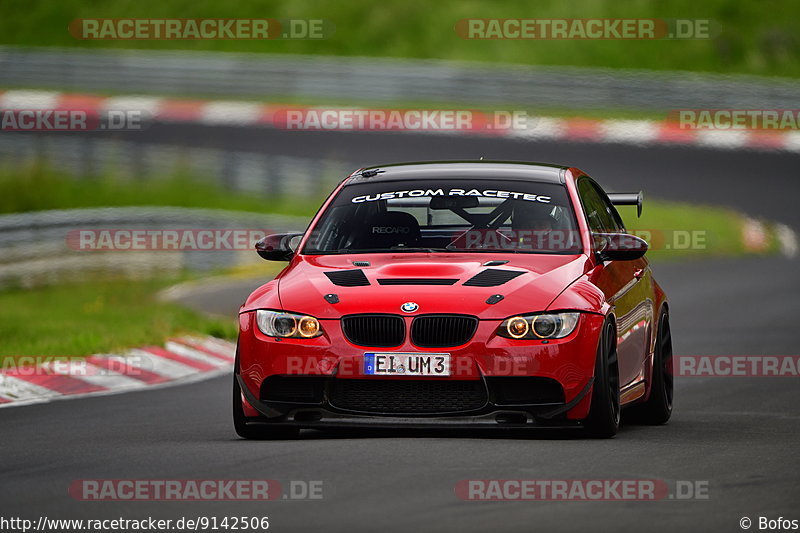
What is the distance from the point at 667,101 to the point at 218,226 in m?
15.3

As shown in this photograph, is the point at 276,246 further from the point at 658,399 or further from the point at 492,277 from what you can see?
the point at 658,399

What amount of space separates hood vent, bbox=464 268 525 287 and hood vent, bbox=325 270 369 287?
1.80ft

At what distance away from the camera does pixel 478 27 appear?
45.8m

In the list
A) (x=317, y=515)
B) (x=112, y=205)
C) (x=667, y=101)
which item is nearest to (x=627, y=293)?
(x=317, y=515)

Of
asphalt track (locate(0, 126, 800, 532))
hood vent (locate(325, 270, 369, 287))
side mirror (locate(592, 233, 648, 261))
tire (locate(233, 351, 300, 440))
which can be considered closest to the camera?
asphalt track (locate(0, 126, 800, 532))

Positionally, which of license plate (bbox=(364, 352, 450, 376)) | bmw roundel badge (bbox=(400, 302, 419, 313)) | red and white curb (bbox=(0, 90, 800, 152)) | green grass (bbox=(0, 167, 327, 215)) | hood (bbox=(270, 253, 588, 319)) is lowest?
green grass (bbox=(0, 167, 327, 215))

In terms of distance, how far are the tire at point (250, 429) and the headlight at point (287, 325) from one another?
1.01ft

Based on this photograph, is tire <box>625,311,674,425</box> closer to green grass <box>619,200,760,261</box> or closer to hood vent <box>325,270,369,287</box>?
hood vent <box>325,270,369,287</box>

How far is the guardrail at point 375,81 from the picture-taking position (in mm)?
35219

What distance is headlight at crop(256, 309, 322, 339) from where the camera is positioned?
884 centimetres

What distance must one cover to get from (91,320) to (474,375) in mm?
9390

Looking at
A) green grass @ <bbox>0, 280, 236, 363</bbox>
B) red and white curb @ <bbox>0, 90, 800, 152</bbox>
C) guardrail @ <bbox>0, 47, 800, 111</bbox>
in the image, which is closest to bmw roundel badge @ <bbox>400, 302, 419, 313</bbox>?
green grass @ <bbox>0, 280, 236, 363</bbox>

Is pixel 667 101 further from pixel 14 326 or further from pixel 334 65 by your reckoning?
pixel 14 326

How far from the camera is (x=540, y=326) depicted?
8742 millimetres
